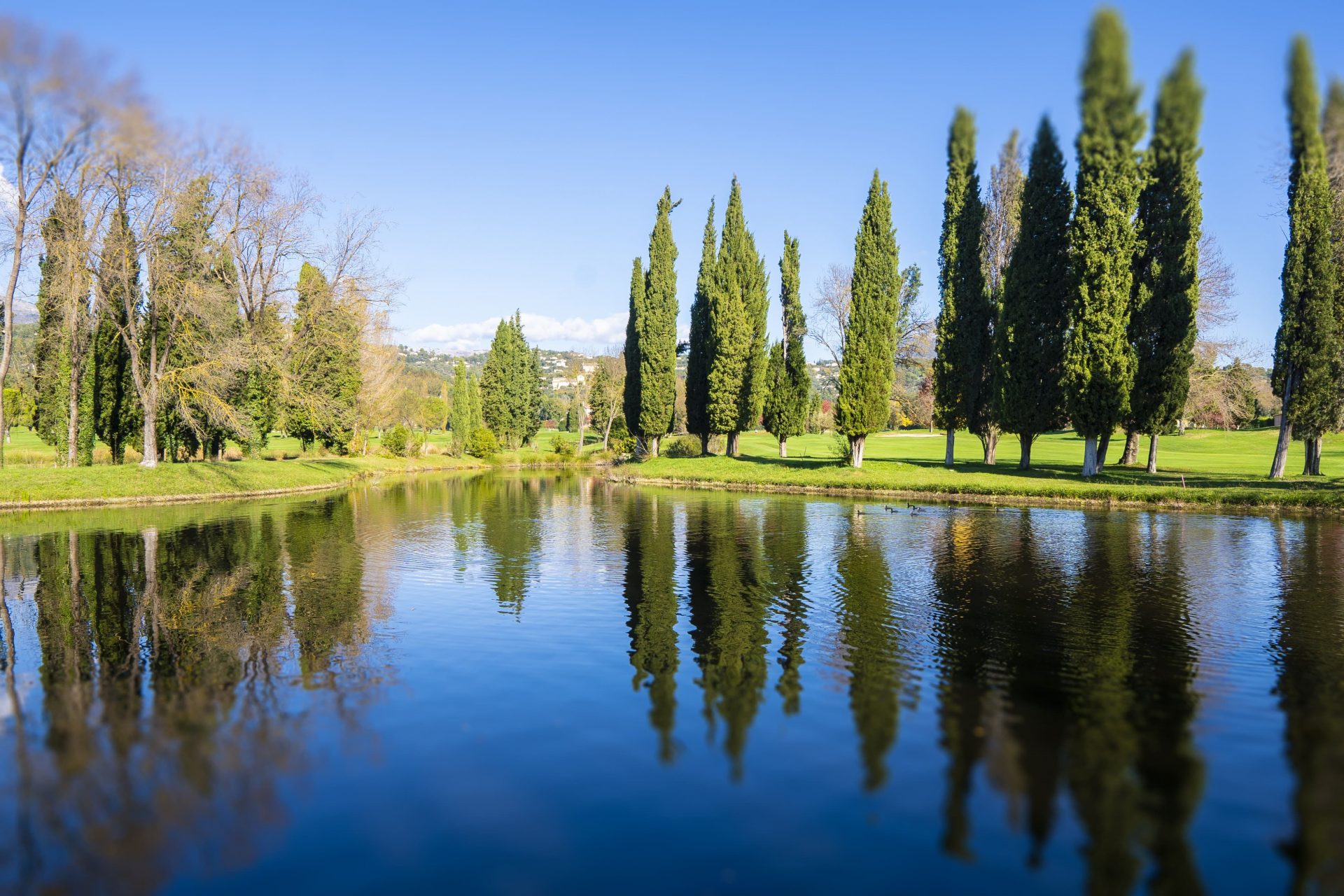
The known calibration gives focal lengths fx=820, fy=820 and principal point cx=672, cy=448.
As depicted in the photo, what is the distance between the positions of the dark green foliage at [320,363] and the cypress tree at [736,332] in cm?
2099

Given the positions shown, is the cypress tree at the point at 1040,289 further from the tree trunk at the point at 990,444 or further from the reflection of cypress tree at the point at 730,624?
the reflection of cypress tree at the point at 730,624

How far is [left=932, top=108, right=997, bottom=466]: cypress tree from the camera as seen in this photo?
41625mm

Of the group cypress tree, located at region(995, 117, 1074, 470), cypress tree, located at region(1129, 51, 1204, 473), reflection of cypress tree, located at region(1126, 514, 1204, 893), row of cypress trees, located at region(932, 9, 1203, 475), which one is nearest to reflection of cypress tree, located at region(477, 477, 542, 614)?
reflection of cypress tree, located at region(1126, 514, 1204, 893)

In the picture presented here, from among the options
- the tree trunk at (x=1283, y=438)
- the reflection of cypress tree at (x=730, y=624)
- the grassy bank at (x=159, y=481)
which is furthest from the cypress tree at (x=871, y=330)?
the grassy bank at (x=159, y=481)

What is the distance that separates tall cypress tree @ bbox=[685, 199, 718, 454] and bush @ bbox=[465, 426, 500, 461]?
64.5ft

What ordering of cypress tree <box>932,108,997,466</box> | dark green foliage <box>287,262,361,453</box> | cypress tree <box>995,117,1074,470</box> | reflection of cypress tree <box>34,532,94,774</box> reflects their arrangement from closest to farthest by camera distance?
reflection of cypress tree <box>34,532,94,774</box>
cypress tree <box>995,117,1074,470</box>
cypress tree <box>932,108,997,466</box>
dark green foliage <box>287,262,361,453</box>

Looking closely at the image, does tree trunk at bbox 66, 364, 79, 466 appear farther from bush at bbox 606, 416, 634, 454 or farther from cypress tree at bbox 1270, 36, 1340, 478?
cypress tree at bbox 1270, 36, 1340, 478

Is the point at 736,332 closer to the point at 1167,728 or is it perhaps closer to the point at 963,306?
the point at 963,306

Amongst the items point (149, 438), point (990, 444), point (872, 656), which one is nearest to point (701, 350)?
point (990, 444)

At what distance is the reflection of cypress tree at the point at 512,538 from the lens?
50.5 feet

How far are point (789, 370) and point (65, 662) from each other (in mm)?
43604

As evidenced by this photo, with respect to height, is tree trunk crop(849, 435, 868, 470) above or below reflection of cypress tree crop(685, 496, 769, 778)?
above

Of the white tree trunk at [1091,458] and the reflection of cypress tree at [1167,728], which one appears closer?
the reflection of cypress tree at [1167,728]

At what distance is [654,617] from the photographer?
13008mm
